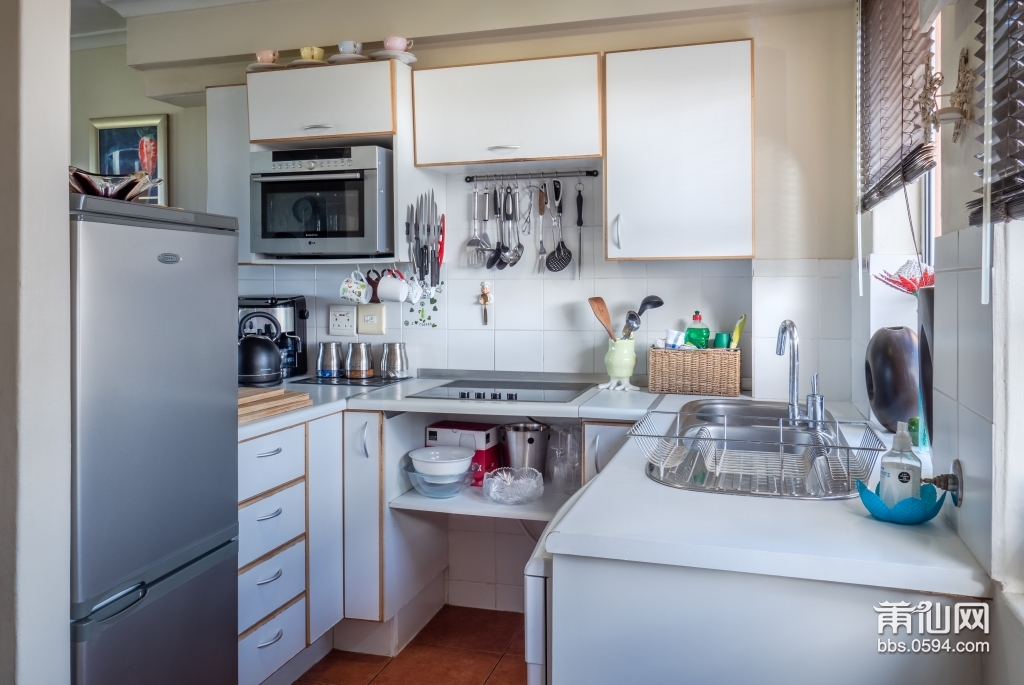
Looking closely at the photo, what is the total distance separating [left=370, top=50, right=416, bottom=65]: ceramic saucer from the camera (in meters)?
2.73

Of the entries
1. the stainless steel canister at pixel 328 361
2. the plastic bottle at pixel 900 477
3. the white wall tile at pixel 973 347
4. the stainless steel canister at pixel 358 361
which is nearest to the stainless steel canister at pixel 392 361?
the stainless steel canister at pixel 358 361

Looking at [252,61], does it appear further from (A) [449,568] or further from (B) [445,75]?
(A) [449,568]

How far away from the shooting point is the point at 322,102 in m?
2.78

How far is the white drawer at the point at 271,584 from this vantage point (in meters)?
2.09

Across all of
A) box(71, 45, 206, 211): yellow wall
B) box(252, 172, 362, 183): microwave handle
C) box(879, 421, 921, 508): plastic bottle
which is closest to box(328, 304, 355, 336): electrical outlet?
box(252, 172, 362, 183): microwave handle

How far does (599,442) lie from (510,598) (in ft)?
3.24

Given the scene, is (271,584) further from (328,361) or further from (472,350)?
(472,350)

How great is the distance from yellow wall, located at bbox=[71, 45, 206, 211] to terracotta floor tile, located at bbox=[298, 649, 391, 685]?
6.39 feet

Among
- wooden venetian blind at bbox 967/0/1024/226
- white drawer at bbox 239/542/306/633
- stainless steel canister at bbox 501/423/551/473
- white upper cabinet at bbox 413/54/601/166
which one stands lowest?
white drawer at bbox 239/542/306/633

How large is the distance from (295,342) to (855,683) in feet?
8.18

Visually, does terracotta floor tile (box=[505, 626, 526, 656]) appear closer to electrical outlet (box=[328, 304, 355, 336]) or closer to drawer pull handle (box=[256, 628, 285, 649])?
drawer pull handle (box=[256, 628, 285, 649])

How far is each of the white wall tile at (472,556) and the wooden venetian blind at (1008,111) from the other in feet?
7.87

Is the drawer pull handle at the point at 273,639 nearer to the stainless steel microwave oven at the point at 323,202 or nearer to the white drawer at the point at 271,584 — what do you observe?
the white drawer at the point at 271,584

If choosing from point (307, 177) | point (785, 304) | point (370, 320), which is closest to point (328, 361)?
point (370, 320)
